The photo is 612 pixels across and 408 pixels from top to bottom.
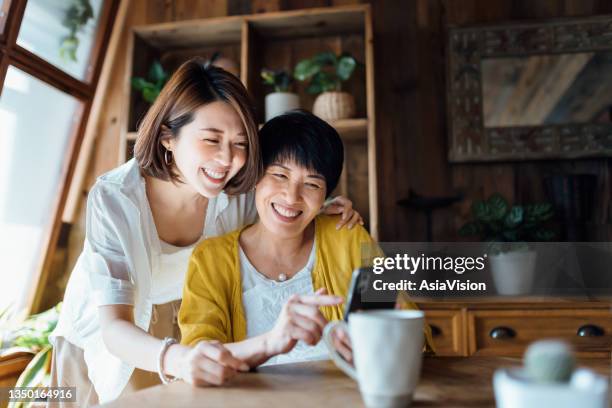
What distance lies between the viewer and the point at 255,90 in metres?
2.68

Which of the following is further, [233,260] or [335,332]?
[233,260]

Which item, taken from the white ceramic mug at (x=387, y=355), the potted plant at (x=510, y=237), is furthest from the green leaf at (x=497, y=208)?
the white ceramic mug at (x=387, y=355)

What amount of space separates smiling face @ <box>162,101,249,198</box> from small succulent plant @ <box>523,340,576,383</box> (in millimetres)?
1046

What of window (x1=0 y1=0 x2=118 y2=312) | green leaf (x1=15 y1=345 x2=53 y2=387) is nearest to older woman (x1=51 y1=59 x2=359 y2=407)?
green leaf (x1=15 y1=345 x2=53 y2=387)

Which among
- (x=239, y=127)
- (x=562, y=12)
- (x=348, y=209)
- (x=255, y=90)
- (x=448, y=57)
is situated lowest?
(x=348, y=209)

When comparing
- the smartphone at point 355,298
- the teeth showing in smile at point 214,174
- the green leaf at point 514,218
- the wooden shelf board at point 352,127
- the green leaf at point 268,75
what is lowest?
the smartphone at point 355,298

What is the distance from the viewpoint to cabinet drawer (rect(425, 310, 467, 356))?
2.05 meters

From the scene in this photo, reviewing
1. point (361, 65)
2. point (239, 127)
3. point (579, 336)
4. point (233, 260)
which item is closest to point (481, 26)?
point (361, 65)

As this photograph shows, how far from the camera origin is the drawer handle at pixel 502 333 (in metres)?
2.03

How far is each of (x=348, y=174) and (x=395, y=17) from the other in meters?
0.93

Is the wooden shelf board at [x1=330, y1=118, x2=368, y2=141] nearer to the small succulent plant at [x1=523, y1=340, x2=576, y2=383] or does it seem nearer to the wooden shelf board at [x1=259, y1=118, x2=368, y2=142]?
the wooden shelf board at [x1=259, y1=118, x2=368, y2=142]

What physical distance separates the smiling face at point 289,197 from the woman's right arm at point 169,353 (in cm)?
42

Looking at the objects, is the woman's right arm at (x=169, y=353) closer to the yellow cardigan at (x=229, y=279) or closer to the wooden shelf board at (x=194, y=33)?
the yellow cardigan at (x=229, y=279)

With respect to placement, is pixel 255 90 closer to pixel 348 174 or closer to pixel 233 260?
pixel 348 174
